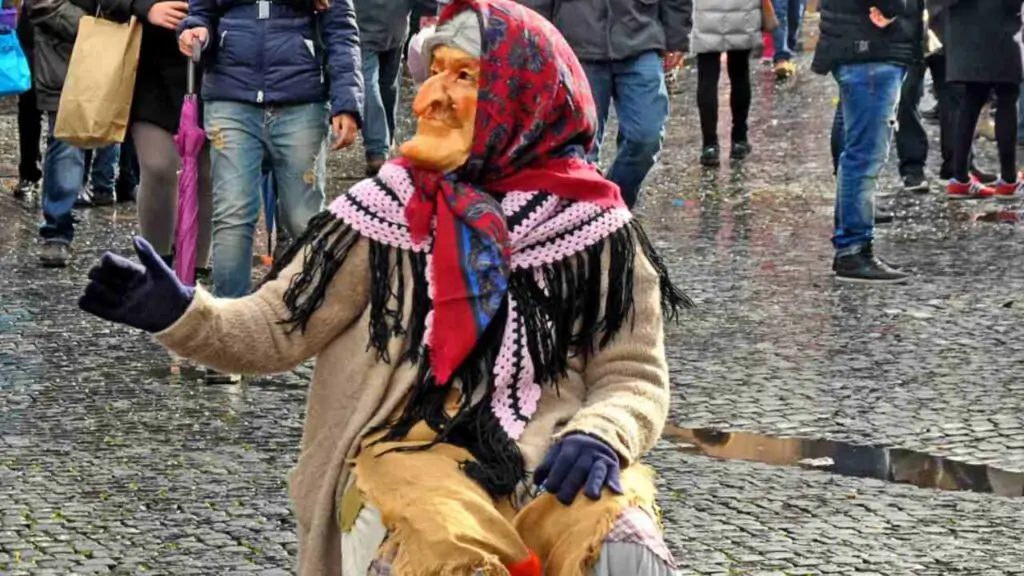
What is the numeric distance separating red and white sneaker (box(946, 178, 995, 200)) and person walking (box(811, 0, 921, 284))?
2.47 meters

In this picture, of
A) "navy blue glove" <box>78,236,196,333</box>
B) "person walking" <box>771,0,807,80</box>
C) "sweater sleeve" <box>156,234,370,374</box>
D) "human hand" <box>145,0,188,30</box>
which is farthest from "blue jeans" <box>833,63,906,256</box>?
"person walking" <box>771,0,807,80</box>

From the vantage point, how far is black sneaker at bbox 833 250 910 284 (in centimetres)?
888

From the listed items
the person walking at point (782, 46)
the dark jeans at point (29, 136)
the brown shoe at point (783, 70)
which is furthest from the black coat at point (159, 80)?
the brown shoe at point (783, 70)

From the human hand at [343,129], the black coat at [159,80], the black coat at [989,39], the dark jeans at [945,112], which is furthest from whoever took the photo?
the dark jeans at [945,112]

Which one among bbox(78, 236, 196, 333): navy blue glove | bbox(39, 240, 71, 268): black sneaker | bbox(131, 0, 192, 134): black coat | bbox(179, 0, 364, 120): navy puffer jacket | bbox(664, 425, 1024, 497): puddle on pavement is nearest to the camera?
bbox(78, 236, 196, 333): navy blue glove

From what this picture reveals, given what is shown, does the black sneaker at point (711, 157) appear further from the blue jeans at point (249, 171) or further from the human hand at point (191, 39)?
the human hand at point (191, 39)

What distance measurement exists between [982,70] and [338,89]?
5259 mm

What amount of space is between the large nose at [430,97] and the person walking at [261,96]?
2876mm

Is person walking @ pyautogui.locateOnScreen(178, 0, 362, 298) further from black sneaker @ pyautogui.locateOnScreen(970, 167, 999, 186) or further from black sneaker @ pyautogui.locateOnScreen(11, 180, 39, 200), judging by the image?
black sneaker @ pyautogui.locateOnScreen(970, 167, 999, 186)

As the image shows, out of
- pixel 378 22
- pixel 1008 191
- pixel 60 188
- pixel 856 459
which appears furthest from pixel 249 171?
pixel 1008 191

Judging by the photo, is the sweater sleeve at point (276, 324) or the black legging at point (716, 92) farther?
the black legging at point (716, 92)

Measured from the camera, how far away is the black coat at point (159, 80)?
789 cm

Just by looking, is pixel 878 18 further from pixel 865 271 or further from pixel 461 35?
pixel 461 35

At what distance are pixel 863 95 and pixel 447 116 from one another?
519 cm
